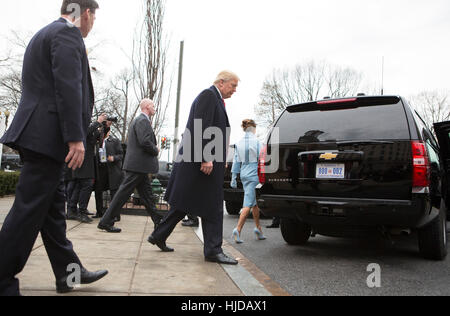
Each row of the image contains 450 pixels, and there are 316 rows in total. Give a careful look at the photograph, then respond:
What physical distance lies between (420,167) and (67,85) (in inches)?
122

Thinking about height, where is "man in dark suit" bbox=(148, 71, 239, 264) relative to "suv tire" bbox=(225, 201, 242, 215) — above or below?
above

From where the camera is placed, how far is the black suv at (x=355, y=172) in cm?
376

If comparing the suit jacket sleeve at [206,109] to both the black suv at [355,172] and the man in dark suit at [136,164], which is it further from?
the man in dark suit at [136,164]

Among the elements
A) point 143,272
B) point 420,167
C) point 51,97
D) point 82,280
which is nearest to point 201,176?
point 143,272

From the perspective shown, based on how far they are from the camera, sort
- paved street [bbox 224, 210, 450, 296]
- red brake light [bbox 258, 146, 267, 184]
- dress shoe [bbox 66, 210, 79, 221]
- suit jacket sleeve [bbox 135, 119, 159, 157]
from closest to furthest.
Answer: paved street [bbox 224, 210, 450, 296], red brake light [bbox 258, 146, 267, 184], suit jacket sleeve [bbox 135, 119, 159, 157], dress shoe [bbox 66, 210, 79, 221]

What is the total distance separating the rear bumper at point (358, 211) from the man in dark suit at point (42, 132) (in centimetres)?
243

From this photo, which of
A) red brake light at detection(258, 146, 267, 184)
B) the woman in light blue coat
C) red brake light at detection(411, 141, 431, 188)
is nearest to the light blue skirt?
the woman in light blue coat

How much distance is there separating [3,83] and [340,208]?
38.1 meters

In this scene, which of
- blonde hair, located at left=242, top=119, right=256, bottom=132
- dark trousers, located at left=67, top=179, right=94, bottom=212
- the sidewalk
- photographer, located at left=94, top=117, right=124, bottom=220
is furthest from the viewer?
photographer, located at left=94, top=117, right=124, bottom=220

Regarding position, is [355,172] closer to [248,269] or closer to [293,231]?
[248,269]

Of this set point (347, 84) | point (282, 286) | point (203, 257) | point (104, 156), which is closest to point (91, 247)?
point (203, 257)

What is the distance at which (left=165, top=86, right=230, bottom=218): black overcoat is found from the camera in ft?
13.4

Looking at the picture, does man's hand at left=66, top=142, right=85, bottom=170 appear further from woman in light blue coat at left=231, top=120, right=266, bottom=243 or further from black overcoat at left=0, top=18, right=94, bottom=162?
woman in light blue coat at left=231, top=120, right=266, bottom=243
